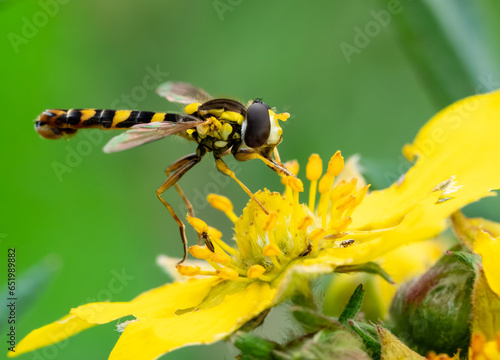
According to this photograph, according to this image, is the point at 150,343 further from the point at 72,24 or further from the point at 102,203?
the point at 72,24

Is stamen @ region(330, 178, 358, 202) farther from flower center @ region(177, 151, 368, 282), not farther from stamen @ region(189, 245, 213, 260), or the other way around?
stamen @ region(189, 245, 213, 260)

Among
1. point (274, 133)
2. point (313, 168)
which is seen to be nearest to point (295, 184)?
point (313, 168)

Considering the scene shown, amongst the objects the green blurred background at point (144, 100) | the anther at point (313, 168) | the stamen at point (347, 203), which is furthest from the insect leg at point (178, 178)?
the green blurred background at point (144, 100)

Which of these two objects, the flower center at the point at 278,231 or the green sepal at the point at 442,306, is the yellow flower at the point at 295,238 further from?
the green sepal at the point at 442,306

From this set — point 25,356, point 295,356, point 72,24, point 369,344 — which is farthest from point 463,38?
point 72,24

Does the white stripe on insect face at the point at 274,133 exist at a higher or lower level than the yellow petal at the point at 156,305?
higher

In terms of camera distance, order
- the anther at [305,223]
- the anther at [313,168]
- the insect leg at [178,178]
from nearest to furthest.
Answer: the anther at [305,223] < the anther at [313,168] < the insect leg at [178,178]

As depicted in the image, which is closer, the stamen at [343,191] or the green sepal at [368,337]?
the green sepal at [368,337]
